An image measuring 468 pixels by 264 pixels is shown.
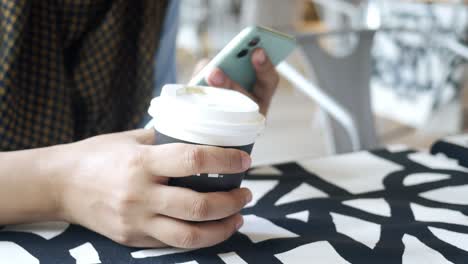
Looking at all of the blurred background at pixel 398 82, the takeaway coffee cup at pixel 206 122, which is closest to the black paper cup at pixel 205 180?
the takeaway coffee cup at pixel 206 122

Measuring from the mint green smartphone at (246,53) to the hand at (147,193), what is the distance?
125 millimetres

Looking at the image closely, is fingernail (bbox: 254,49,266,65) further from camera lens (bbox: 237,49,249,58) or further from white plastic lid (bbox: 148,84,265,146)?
white plastic lid (bbox: 148,84,265,146)

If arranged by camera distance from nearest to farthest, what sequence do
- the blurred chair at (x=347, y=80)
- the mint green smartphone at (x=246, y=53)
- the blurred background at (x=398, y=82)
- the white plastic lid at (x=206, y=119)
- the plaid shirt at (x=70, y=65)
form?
the white plastic lid at (x=206, y=119) < the mint green smartphone at (x=246, y=53) < the plaid shirt at (x=70, y=65) < the blurred chair at (x=347, y=80) < the blurred background at (x=398, y=82)

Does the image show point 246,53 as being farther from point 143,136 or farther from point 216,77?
point 143,136

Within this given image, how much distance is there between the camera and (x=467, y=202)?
0.63 meters

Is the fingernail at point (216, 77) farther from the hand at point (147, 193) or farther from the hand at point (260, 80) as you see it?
the hand at point (147, 193)

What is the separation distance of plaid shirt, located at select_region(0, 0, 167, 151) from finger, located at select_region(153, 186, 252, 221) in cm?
45

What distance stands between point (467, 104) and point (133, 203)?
3.24 m

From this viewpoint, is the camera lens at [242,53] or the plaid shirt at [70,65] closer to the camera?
the camera lens at [242,53]

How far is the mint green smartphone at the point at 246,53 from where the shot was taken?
0.60 metres

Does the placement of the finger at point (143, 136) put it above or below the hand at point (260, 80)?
below

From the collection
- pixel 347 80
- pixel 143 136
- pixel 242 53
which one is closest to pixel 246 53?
pixel 242 53

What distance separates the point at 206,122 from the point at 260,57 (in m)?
0.25

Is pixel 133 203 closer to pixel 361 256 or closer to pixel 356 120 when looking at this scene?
pixel 361 256
